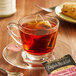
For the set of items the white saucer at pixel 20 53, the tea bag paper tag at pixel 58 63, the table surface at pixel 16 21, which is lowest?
the table surface at pixel 16 21

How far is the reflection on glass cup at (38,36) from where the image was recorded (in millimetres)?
782

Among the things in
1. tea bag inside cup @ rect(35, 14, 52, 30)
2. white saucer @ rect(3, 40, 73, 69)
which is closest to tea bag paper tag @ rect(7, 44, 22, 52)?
white saucer @ rect(3, 40, 73, 69)

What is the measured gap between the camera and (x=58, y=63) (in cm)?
79

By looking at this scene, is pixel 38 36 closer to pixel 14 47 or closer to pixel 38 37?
pixel 38 37

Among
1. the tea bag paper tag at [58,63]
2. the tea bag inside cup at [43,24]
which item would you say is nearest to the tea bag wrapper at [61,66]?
the tea bag paper tag at [58,63]

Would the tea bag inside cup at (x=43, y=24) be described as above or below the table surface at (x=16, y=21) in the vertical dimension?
above

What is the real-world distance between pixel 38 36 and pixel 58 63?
113mm

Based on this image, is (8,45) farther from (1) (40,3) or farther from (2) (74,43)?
(1) (40,3)

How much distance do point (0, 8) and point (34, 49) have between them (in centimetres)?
46

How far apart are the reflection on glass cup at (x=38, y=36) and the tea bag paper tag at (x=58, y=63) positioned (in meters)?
0.05

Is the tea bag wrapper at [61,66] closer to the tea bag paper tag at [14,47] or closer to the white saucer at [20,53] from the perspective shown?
the white saucer at [20,53]

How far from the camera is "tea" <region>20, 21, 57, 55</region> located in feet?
2.56

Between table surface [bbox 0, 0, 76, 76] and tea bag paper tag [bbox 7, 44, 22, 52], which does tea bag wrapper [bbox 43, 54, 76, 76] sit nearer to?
table surface [bbox 0, 0, 76, 76]

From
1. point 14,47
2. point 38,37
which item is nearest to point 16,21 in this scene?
point 14,47
